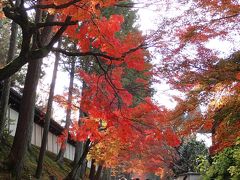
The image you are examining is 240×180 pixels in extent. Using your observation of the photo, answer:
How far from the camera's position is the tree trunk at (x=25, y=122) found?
12680mm

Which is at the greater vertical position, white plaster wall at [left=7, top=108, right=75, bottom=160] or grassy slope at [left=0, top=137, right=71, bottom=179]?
white plaster wall at [left=7, top=108, right=75, bottom=160]

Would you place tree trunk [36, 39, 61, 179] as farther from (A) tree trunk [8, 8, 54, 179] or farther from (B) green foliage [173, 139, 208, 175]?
(B) green foliage [173, 139, 208, 175]

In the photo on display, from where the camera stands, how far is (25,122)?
1298 centimetres

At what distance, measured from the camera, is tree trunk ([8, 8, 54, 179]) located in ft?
41.6

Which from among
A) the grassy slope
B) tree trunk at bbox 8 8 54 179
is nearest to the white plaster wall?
the grassy slope

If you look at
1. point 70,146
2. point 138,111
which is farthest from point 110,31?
point 70,146

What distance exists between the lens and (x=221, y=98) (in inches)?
379

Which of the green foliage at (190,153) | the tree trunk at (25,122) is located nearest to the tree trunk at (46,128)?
the tree trunk at (25,122)

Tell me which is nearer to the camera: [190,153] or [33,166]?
[33,166]

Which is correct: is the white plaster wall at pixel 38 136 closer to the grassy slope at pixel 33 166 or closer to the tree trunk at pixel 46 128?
the grassy slope at pixel 33 166

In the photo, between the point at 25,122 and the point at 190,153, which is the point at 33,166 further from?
the point at 190,153

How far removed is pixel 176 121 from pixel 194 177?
9.47 m

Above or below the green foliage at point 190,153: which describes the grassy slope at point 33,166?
below

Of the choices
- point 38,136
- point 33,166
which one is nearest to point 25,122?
point 33,166
